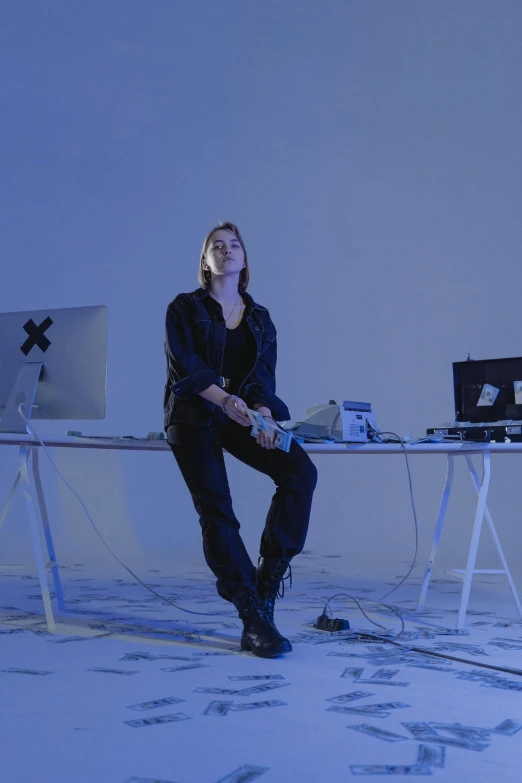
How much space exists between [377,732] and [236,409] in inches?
43.9

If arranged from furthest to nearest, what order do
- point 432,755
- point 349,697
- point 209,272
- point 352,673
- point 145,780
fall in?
point 209,272 < point 352,673 < point 349,697 < point 432,755 < point 145,780

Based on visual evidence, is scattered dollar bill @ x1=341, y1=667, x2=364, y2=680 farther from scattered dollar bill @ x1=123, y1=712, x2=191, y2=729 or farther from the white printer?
the white printer

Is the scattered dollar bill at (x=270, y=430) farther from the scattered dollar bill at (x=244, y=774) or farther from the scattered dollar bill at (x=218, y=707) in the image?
the scattered dollar bill at (x=244, y=774)

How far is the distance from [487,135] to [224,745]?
15.3ft

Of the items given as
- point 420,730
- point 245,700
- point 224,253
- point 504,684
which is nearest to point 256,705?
point 245,700

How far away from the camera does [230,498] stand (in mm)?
2395

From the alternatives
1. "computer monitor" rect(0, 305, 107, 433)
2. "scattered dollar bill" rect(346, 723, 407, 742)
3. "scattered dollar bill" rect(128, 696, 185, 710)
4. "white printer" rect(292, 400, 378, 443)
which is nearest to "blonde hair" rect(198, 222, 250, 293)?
"computer monitor" rect(0, 305, 107, 433)

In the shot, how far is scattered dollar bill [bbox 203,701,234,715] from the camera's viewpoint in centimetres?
164

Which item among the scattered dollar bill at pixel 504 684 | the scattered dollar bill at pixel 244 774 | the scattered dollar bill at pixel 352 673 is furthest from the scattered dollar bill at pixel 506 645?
the scattered dollar bill at pixel 244 774

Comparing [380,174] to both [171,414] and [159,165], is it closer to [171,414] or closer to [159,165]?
[159,165]

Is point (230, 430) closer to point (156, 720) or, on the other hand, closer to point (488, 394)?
point (488, 394)

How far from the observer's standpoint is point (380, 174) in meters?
5.34

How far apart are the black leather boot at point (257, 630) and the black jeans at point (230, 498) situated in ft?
0.12

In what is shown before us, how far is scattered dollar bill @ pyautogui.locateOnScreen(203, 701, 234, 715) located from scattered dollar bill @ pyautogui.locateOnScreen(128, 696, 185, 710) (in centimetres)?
8
